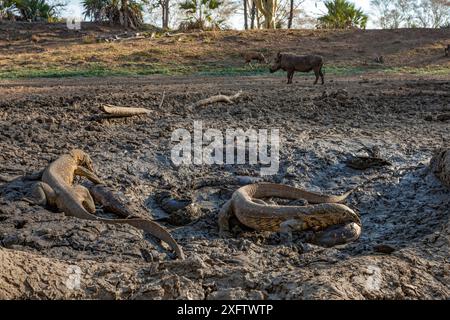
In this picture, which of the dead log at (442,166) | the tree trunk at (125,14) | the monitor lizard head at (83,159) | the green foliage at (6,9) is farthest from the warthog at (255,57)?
the green foliage at (6,9)

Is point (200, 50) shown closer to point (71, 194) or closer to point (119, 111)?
point (119, 111)

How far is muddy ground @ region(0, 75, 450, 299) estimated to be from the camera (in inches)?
167

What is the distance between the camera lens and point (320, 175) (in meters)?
7.79

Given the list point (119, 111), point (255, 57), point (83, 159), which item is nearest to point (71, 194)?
point (83, 159)

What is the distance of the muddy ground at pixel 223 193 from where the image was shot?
424cm

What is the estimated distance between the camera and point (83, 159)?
24.1 ft

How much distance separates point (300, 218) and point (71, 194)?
2.26m

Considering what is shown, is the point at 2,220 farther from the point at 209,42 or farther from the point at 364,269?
the point at 209,42

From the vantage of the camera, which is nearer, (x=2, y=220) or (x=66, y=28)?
(x=2, y=220)

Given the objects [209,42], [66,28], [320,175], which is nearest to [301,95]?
[320,175]

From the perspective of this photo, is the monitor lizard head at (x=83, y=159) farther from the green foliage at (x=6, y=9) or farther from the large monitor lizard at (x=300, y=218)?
the green foliage at (x=6, y=9)

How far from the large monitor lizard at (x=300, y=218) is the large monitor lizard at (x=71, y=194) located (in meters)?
0.87

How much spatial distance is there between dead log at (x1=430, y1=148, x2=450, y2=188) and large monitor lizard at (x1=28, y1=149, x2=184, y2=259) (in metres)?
3.35
